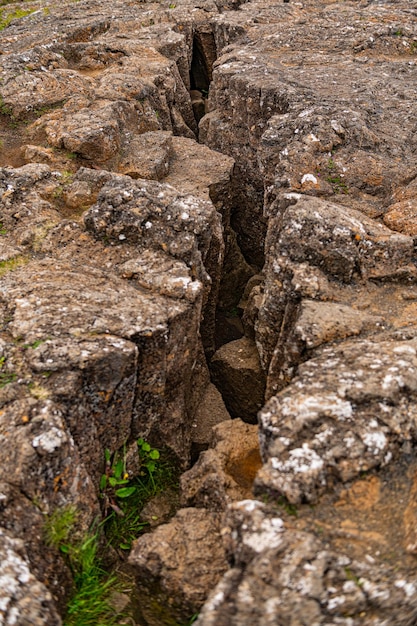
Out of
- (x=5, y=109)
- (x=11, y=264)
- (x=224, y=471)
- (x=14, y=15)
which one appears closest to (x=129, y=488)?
(x=224, y=471)

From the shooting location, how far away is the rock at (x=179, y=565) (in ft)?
14.2

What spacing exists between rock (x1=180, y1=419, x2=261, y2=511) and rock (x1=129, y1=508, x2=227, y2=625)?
296 mm

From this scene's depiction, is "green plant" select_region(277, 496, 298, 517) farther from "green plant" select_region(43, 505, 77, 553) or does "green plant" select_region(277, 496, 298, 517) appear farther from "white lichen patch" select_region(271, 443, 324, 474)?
"green plant" select_region(43, 505, 77, 553)

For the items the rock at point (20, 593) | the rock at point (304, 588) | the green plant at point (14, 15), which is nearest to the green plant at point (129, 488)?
the rock at point (20, 593)

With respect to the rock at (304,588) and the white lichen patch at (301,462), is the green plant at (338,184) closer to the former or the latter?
the white lichen patch at (301,462)

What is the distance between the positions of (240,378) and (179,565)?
9.90 feet

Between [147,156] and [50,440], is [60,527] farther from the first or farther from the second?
[147,156]

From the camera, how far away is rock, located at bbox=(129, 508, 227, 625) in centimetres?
434

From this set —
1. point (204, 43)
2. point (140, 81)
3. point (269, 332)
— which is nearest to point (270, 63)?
point (140, 81)

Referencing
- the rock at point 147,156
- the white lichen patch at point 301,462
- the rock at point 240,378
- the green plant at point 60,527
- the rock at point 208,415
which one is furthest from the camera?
the rock at point 147,156

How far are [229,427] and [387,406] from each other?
1.75 metres

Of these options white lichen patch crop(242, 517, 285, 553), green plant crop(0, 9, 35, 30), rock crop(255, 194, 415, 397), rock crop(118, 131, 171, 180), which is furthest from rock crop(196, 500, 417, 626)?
green plant crop(0, 9, 35, 30)

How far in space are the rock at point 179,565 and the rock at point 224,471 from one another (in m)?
0.30

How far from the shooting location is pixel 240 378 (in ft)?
23.7
